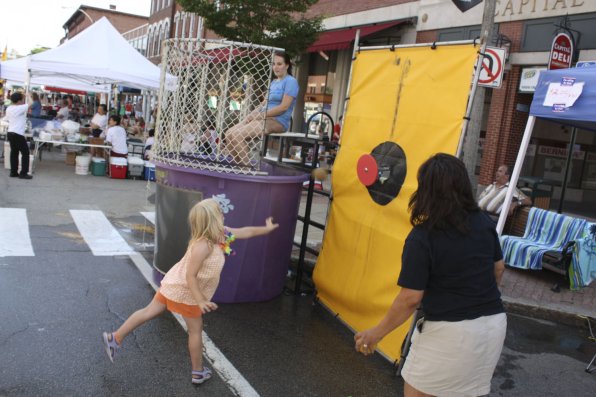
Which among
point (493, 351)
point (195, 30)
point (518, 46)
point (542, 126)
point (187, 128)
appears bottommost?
point (493, 351)

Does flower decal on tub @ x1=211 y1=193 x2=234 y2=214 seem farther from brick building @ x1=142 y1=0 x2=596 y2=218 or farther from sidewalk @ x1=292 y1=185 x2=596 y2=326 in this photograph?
brick building @ x1=142 y1=0 x2=596 y2=218

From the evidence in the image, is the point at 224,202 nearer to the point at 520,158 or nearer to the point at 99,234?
the point at 99,234

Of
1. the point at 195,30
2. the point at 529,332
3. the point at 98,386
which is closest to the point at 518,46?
the point at 529,332

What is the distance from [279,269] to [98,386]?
2.33 meters

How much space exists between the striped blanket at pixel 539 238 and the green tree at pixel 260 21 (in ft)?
28.8

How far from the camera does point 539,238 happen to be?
805 cm

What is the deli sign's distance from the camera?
1090 centimetres

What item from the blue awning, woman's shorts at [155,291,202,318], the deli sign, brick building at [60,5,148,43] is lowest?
woman's shorts at [155,291,202,318]

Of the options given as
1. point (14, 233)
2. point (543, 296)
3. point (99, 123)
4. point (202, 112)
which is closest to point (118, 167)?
point (99, 123)

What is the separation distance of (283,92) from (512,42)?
1067 cm

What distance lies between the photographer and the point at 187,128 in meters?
5.62

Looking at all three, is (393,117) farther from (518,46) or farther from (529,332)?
(518,46)

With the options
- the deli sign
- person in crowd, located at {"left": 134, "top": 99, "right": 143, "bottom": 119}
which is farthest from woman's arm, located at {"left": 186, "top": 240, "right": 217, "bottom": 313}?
person in crowd, located at {"left": 134, "top": 99, "right": 143, "bottom": 119}

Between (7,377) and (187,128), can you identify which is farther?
(187,128)
